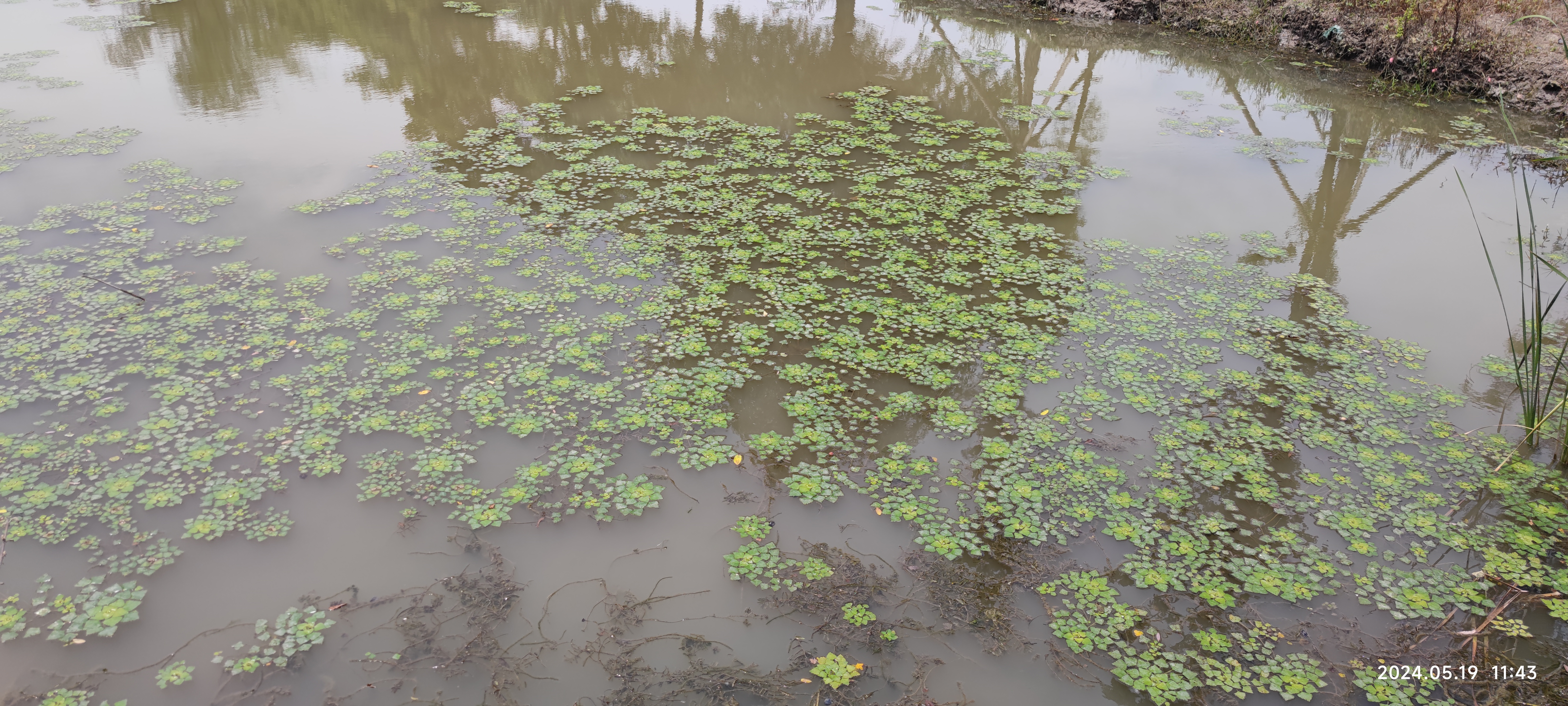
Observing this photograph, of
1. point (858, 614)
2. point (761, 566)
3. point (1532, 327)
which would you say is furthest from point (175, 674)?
point (1532, 327)

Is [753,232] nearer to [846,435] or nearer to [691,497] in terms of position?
[846,435]

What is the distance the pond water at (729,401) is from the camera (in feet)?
8.98

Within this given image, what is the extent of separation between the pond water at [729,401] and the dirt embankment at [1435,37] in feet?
4.55

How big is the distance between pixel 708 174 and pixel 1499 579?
516 cm

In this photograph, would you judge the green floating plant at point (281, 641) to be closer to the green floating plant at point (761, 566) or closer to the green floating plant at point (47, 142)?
the green floating plant at point (761, 566)

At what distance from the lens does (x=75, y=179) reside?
18.7 ft

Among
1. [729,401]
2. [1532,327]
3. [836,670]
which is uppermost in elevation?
[1532,327]

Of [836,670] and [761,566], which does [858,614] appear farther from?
[761,566]

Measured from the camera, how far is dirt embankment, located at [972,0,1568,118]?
315 inches

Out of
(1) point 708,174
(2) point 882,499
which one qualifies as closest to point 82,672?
(2) point 882,499

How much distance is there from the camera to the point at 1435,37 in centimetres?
855

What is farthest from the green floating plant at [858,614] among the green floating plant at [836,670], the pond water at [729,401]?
the green floating plant at [836,670]

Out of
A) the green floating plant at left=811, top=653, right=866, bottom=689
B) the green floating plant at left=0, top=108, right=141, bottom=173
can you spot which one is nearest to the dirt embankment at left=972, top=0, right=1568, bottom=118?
the green floating plant at left=811, top=653, right=866, bottom=689

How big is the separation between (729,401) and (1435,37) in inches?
374
